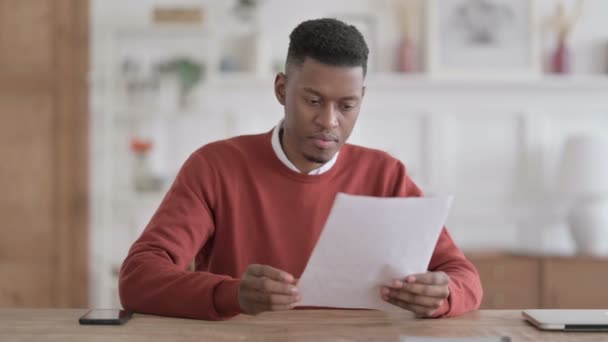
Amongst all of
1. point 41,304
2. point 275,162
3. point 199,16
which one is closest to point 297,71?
point 275,162

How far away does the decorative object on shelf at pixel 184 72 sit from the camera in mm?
4090

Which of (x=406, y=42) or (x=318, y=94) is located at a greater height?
(x=406, y=42)

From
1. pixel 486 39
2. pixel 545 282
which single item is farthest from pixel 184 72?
pixel 545 282

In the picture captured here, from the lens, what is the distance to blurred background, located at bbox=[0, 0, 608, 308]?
413cm

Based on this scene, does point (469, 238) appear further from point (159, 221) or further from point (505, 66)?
point (159, 221)

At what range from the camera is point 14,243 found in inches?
165

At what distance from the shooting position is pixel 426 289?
143 centimetres

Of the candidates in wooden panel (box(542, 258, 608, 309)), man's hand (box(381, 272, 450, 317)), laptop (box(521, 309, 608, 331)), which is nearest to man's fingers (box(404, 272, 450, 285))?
man's hand (box(381, 272, 450, 317))

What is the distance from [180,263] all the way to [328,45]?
552mm

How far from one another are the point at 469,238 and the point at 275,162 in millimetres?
2500

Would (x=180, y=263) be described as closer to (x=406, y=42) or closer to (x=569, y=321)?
(x=569, y=321)

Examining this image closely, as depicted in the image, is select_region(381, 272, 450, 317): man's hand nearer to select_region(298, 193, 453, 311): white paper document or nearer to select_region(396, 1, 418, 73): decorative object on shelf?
select_region(298, 193, 453, 311): white paper document

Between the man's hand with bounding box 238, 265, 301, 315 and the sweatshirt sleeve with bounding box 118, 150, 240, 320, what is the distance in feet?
0.15

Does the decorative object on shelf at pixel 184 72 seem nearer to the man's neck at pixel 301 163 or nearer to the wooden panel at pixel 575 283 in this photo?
the wooden panel at pixel 575 283
